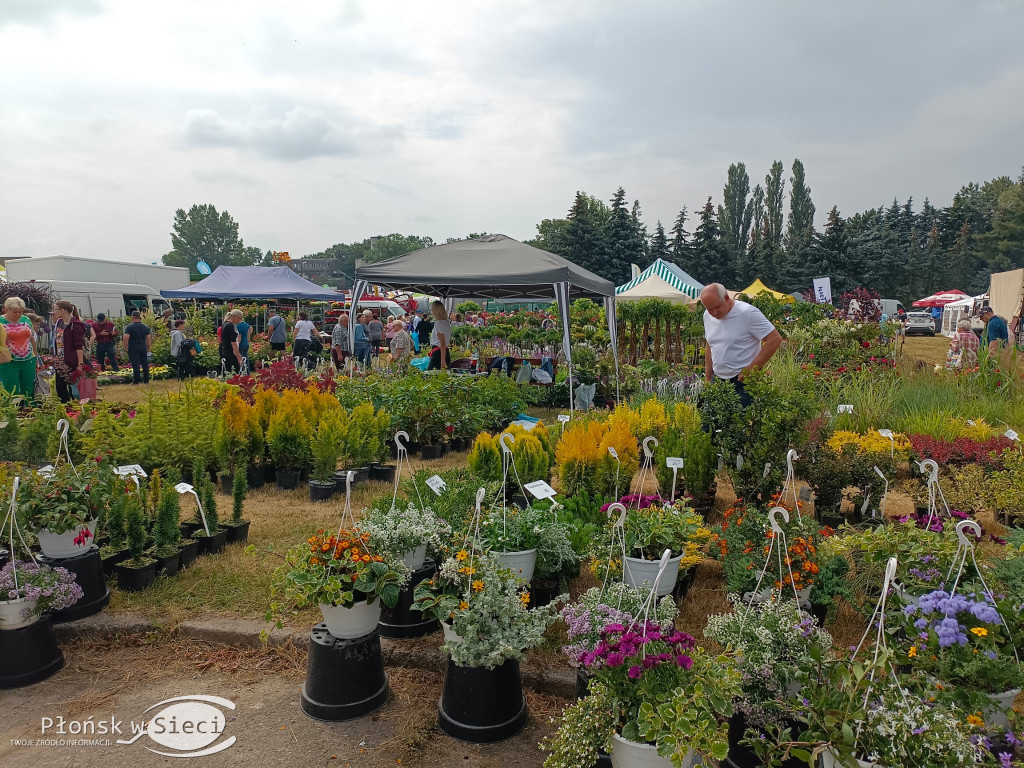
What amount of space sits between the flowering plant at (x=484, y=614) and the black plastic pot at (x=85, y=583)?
1.94 metres

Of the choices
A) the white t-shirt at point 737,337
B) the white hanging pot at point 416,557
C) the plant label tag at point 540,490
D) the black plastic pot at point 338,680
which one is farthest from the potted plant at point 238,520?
the white t-shirt at point 737,337

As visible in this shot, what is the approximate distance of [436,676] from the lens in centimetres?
273

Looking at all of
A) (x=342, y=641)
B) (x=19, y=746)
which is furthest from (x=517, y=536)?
(x=19, y=746)

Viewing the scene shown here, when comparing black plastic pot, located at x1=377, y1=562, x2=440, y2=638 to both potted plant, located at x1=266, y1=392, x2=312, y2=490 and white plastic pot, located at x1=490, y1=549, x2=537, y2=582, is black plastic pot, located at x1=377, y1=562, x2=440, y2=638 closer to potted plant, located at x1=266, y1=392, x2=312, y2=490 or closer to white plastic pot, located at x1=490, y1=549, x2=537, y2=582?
white plastic pot, located at x1=490, y1=549, x2=537, y2=582

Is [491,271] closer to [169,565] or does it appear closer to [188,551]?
[188,551]

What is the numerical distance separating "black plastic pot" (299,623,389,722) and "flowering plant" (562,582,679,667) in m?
0.89

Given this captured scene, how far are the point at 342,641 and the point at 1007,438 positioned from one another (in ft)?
16.4

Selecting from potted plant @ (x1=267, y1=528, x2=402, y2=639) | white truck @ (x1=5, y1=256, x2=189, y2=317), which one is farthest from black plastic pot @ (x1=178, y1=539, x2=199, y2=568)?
white truck @ (x1=5, y1=256, x2=189, y2=317)

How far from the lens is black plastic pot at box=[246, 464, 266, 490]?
17.3ft

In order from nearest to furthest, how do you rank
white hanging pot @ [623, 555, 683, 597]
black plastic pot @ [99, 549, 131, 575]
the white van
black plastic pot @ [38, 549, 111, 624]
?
white hanging pot @ [623, 555, 683, 597] < black plastic pot @ [38, 549, 111, 624] < black plastic pot @ [99, 549, 131, 575] < the white van

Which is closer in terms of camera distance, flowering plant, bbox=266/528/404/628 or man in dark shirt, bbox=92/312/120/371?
flowering plant, bbox=266/528/404/628

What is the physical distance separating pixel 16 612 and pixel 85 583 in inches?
20.6

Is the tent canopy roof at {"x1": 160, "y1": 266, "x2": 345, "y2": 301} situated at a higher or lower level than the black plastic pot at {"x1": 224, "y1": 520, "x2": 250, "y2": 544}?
higher

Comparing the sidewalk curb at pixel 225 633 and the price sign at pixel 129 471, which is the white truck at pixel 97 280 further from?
the sidewalk curb at pixel 225 633
